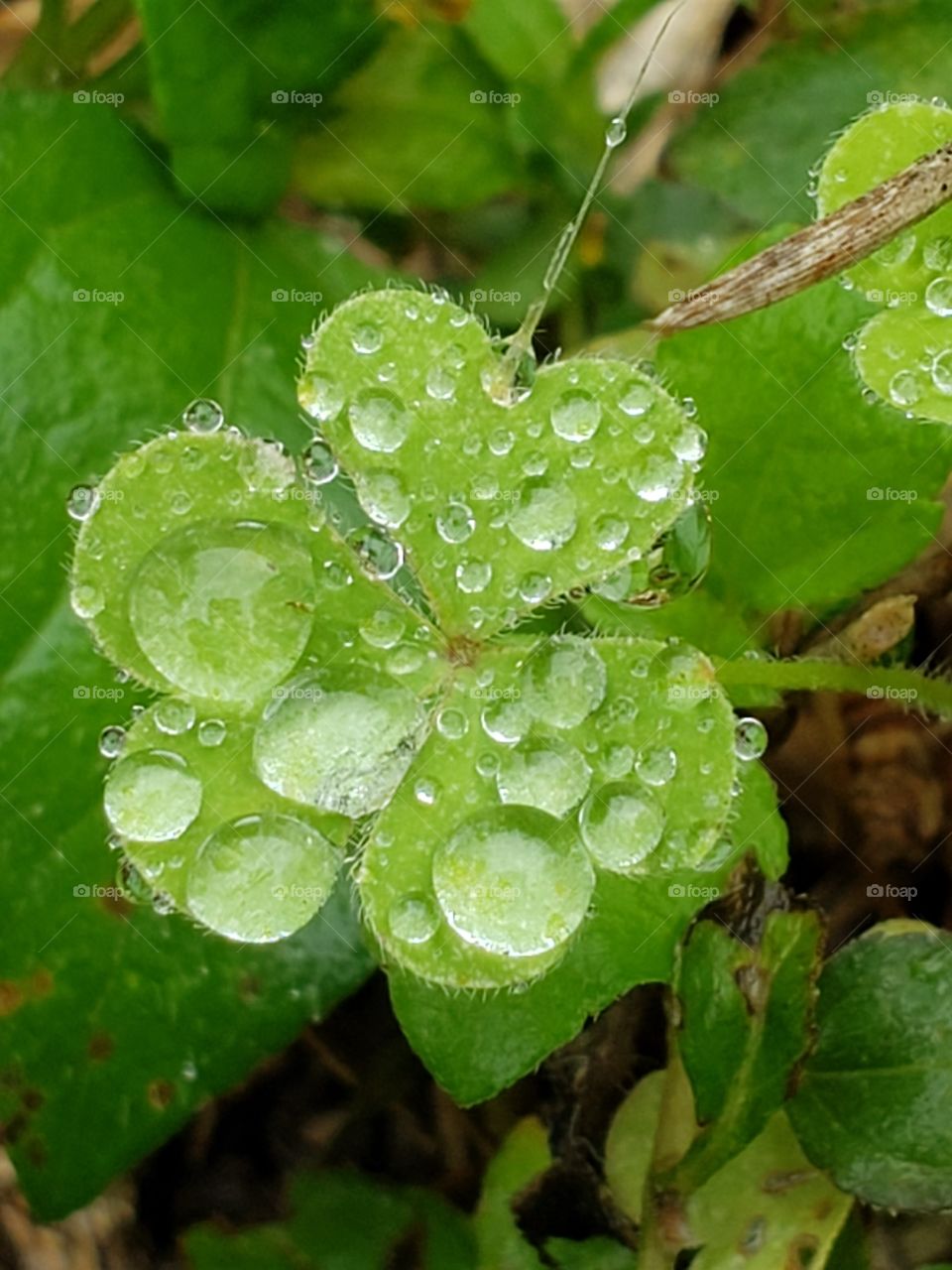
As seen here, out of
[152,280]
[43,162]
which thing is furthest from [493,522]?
[43,162]

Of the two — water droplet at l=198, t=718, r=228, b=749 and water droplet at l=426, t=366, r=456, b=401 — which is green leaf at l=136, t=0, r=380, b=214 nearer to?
water droplet at l=426, t=366, r=456, b=401

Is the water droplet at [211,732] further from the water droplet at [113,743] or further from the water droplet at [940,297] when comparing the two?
the water droplet at [940,297]

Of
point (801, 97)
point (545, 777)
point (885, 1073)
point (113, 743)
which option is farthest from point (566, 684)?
point (801, 97)

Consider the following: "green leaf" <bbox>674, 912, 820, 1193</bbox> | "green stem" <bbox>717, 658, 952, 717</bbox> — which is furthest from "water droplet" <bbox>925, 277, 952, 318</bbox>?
"green leaf" <bbox>674, 912, 820, 1193</bbox>

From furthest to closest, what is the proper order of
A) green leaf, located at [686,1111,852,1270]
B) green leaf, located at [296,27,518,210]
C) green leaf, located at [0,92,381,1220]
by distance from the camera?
green leaf, located at [296,27,518,210], green leaf, located at [0,92,381,1220], green leaf, located at [686,1111,852,1270]

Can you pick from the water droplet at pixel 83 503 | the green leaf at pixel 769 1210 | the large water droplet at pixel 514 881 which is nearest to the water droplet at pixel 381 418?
the water droplet at pixel 83 503
